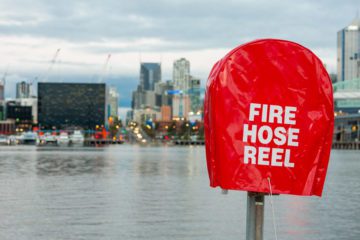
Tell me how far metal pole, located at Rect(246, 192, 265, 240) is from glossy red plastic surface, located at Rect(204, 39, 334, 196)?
70 millimetres

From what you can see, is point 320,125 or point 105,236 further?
point 105,236

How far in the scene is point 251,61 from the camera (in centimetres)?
596

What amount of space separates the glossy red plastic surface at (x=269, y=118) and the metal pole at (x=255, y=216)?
70 millimetres

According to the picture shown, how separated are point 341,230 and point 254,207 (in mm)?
17365

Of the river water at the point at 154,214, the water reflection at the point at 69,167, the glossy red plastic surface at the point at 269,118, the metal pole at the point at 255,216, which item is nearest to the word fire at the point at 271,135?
the glossy red plastic surface at the point at 269,118

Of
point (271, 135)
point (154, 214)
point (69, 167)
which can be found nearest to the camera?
point (271, 135)

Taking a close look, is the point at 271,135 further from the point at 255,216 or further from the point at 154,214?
the point at 154,214

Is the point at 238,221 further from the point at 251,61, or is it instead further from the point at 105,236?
the point at 251,61

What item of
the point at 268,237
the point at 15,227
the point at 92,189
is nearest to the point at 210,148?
the point at 268,237

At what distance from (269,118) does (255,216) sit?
692mm

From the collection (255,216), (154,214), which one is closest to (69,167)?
(154,214)

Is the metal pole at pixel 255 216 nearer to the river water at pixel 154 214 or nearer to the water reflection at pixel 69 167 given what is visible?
the river water at pixel 154 214

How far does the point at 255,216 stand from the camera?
580cm

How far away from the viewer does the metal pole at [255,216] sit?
18.9 feet
